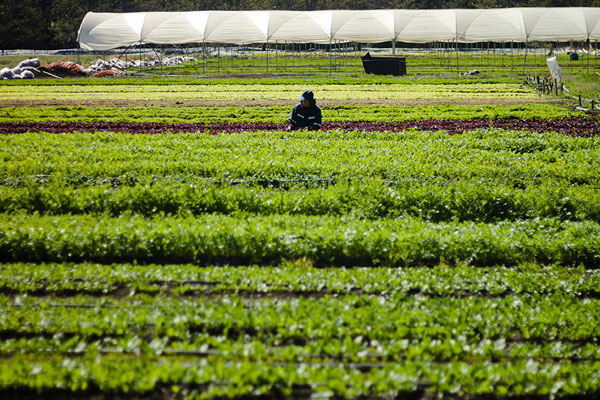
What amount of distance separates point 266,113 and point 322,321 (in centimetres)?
1792

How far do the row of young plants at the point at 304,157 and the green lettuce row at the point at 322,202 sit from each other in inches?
42.8

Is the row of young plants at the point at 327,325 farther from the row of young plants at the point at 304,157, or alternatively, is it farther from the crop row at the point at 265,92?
the crop row at the point at 265,92

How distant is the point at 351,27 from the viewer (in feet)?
154

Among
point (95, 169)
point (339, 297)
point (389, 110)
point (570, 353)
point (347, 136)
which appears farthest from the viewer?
point (389, 110)

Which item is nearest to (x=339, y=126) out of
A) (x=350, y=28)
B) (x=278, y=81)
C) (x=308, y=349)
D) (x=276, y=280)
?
(x=276, y=280)

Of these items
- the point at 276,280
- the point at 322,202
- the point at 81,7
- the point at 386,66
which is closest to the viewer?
the point at 276,280

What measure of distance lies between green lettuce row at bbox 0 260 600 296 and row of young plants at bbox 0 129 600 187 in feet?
14.0

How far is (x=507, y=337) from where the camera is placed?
6457 mm

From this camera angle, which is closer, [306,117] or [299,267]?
[299,267]

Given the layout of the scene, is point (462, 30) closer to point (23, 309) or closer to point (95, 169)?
point (95, 169)

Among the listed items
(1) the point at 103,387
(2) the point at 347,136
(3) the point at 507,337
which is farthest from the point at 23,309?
(2) the point at 347,136

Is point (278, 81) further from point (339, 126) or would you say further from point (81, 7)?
point (81, 7)

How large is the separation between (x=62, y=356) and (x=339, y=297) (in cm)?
324

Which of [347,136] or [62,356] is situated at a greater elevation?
[347,136]
